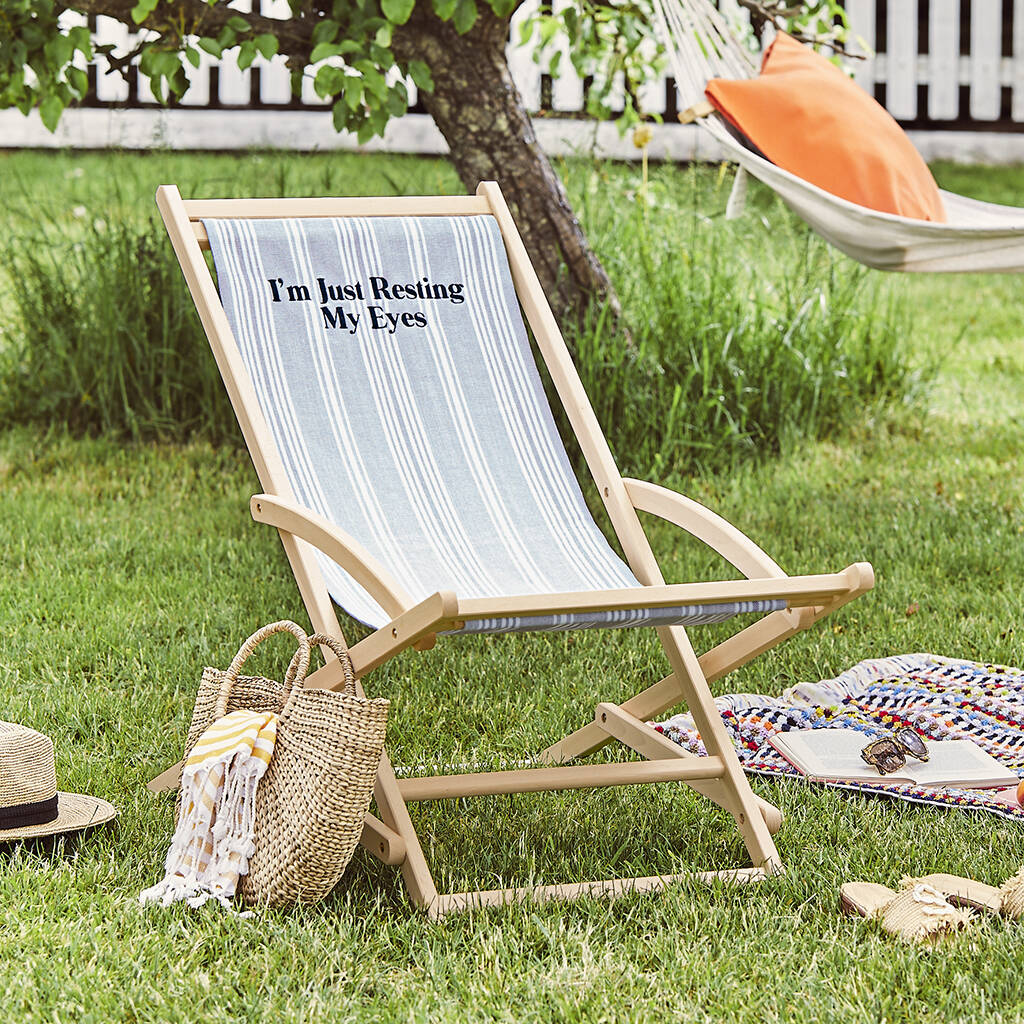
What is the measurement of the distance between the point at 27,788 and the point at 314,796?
1.72 ft

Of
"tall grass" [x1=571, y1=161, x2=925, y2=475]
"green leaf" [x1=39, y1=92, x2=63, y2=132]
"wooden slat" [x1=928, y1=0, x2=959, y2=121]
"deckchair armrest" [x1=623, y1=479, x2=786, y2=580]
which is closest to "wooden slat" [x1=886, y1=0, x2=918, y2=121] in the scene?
"wooden slat" [x1=928, y1=0, x2=959, y2=121]

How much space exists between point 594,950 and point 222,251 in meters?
1.46

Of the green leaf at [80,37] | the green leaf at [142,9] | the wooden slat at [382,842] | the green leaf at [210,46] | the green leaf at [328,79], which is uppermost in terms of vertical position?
the green leaf at [142,9]

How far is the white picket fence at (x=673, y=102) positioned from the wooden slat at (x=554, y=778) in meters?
5.98

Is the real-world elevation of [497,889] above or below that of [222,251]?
below

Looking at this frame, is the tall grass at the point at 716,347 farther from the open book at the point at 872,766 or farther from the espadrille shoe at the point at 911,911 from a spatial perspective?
the espadrille shoe at the point at 911,911

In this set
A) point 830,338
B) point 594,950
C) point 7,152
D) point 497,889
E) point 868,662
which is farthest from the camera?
point 7,152

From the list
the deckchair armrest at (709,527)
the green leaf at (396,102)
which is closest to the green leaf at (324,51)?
the green leaf at (396,102)

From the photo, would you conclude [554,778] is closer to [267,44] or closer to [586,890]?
[586,890]

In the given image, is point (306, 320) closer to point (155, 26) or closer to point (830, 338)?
point (155, 26)

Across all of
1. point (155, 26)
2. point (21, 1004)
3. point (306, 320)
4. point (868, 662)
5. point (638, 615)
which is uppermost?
point (155, 26)

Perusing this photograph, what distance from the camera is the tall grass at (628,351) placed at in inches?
194

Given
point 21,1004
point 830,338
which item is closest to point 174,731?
point 21,1004

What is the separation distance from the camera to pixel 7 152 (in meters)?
8.93
